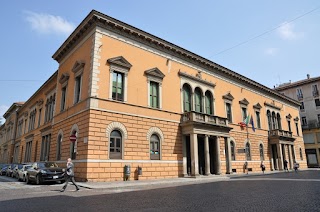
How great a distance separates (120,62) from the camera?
18.8 metres

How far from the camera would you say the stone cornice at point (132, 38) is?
60.2 feet

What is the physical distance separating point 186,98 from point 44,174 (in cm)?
→ 1442

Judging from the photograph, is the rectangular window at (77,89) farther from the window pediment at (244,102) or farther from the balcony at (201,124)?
the window pediment at (244,102)

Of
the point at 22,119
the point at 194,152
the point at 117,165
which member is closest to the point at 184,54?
the point at 194,152

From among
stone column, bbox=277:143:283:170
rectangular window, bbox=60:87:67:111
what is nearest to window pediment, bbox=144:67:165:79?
rectangular window, bbox=60:87:67:111

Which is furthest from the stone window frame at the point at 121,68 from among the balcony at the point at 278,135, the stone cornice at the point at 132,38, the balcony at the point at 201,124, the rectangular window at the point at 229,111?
the balcony at the point at 278,135

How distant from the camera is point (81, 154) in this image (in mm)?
16438

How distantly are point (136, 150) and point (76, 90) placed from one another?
23.9 feet

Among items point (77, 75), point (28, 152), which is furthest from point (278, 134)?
point (28, 152)

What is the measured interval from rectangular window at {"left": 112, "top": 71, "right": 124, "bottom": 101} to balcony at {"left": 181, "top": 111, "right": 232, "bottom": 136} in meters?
6.70

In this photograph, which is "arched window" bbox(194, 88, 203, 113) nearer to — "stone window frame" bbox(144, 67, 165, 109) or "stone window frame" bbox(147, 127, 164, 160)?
"stone window frame" bbox(144, 67, 165, 109)

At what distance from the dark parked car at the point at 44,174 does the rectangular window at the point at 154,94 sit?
353 inches

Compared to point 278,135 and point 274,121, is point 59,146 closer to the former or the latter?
point 278,135

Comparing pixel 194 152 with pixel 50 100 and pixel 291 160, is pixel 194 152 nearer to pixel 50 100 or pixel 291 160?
pixel 50 100
